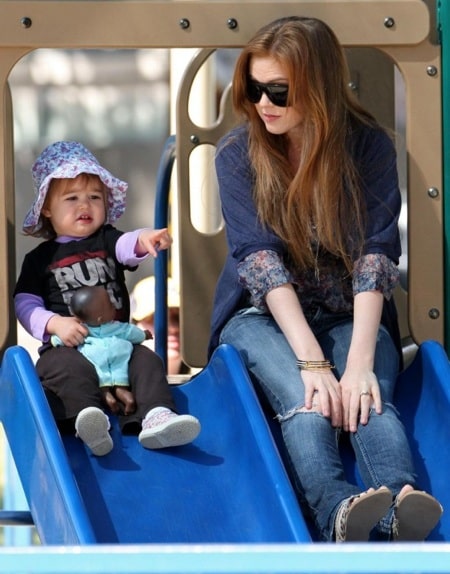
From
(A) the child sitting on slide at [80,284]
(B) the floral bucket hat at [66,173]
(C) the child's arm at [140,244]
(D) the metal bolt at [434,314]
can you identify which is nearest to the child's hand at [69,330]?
(A) the child sitting on slide at [80,284]

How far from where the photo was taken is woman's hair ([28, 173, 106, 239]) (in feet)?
11.2

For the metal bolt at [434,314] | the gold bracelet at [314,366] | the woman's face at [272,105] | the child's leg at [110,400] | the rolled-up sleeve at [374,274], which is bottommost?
the child's leg at [110,400]

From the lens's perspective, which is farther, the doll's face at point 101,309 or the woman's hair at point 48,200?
the woman's hair at point 48,200

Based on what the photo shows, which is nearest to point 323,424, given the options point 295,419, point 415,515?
point 295,419

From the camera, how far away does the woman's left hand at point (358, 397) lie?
10.0ft

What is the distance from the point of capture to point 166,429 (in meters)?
3.00

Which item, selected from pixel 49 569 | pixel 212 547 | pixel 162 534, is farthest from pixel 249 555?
pixel 162 534

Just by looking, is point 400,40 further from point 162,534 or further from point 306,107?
point 162,534

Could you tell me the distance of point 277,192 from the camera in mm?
3252

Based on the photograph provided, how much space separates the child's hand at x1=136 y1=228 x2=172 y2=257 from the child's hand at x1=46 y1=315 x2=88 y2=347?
26 cm

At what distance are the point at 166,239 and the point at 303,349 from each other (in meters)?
0.47

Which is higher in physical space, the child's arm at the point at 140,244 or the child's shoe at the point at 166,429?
the child's arm at the point at 140,244

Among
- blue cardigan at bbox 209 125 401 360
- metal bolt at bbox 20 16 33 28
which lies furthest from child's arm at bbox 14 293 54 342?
metal bolt at bbox 20 16 33 28

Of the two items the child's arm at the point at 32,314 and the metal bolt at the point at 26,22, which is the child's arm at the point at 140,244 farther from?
A: the metal bolt at the point at 26,22
